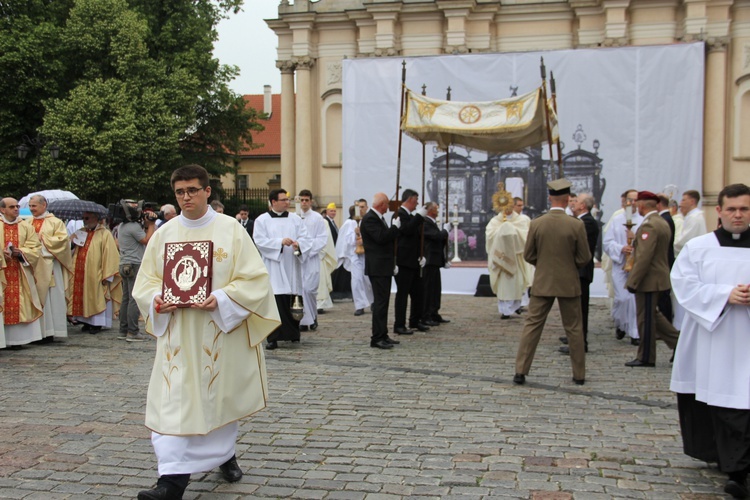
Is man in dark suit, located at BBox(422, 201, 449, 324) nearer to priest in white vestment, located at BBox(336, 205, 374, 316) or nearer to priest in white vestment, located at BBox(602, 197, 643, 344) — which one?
priest in white vestment, located at BBox(336, 205, 374, 316)

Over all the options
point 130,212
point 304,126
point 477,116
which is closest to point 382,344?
point 477,116

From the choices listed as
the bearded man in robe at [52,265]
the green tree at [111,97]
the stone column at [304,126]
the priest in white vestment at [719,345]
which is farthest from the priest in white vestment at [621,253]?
the stone column at [304,126]

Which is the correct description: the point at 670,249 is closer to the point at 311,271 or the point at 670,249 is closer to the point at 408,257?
the point at 408,257

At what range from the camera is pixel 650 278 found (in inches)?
350

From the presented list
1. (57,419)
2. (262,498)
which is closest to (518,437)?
(262,498)

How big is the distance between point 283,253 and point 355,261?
385 centimetres

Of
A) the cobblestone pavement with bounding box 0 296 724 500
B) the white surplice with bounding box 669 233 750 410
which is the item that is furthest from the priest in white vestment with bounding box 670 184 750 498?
the cobblestone pavement with bounding box 0 296 724 500

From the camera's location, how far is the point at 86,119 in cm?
2803

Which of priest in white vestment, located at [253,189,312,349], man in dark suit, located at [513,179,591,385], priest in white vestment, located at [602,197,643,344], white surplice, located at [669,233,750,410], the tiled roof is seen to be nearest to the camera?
white surplice, located at [669,233,750,410]

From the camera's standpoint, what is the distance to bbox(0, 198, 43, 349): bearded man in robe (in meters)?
10.3

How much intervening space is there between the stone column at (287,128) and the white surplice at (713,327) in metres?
29.4

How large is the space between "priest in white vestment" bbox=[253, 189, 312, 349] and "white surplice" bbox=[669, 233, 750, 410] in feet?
19.0

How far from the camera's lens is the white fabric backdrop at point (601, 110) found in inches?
783

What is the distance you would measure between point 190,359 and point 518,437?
2.57 meters
